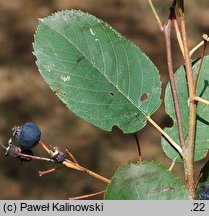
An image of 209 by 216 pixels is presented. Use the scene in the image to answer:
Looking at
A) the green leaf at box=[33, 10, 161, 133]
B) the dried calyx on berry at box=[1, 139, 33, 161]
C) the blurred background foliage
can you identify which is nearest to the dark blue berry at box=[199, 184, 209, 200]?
the green leaf at box=[33, 10, 161, 133]

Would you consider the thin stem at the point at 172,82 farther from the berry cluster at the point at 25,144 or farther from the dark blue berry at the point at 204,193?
the berry cluster at the point at 25,144

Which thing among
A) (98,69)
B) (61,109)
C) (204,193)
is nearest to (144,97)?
(98,69)

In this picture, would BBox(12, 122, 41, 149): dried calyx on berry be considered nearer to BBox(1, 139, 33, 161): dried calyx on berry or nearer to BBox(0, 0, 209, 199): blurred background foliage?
BBox(1, 139, 33, 161): dried calyx on berry

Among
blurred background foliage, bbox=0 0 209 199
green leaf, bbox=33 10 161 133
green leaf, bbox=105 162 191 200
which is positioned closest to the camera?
green leaf, bbox=105 162 191 200

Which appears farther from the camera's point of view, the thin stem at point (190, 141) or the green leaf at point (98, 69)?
the green leaf at point (98, 69)

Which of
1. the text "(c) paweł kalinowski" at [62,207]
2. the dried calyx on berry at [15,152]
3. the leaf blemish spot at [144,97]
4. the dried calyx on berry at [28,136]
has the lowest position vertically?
the text "(c) paweł kalinowski" at [62,207]

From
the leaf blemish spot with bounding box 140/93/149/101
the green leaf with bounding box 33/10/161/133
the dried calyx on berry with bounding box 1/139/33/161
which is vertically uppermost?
the green leaf with bounding box 33/10/161/133

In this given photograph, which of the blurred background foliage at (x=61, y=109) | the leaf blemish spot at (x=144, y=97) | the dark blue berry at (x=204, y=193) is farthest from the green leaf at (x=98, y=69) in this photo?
→ the blurred background foliage at (x=61, y=109)
